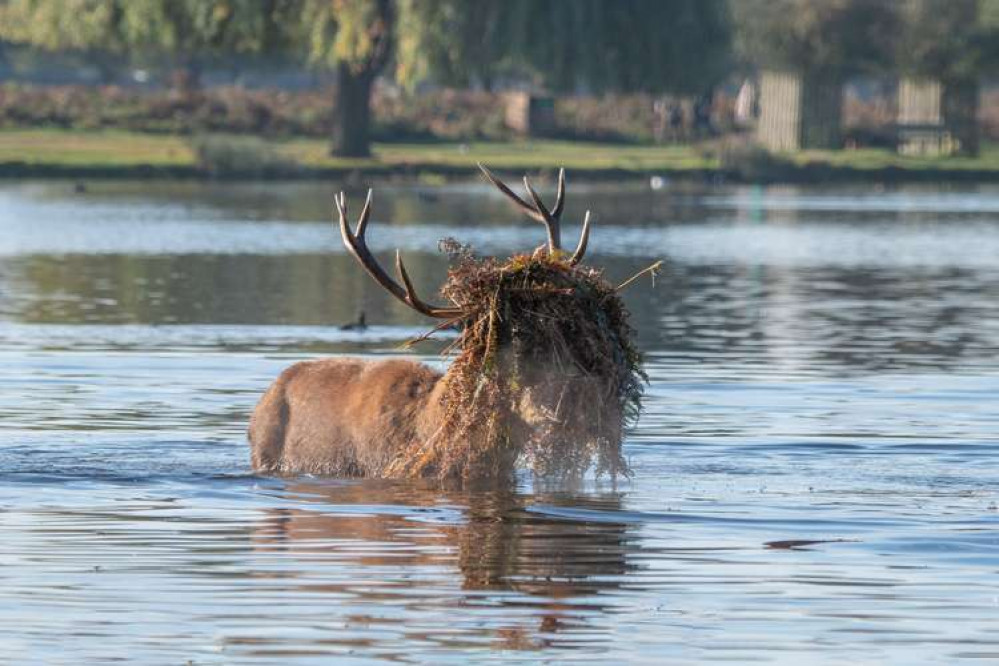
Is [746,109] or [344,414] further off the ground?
[746,109]

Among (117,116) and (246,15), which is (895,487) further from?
(117,116)

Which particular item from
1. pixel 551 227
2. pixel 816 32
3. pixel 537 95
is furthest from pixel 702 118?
pixel 551 227

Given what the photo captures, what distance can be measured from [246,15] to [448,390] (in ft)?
146

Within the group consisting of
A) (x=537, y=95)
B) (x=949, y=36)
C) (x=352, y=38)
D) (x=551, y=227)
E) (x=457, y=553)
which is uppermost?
(x=949, y=36)

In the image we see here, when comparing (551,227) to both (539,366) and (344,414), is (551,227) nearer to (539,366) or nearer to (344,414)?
(539,366)

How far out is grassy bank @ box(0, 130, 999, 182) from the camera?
57438mm

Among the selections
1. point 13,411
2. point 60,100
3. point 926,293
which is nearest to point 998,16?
point 60,100

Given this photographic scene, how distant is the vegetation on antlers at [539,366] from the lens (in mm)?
12031

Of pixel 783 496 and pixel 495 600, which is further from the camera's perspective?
pixel 783 496

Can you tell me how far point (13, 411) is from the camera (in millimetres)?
16922

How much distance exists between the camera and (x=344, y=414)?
1292 cm

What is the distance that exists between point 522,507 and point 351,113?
4727 centimetres

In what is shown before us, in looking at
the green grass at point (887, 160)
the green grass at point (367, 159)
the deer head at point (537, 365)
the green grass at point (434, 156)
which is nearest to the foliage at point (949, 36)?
the green grass at point (887, 160)

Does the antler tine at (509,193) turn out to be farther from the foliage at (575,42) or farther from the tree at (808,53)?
the tree at (808,53)
